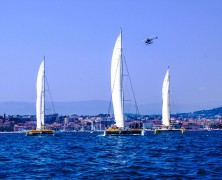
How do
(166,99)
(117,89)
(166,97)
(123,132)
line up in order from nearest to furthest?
(123,132)
(117,89)
(166,97)
(166,99)

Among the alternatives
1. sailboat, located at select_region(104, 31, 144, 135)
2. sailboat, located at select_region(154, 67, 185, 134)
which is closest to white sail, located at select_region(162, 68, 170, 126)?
sailboat, located at select_region(154, 67, 185, 134)

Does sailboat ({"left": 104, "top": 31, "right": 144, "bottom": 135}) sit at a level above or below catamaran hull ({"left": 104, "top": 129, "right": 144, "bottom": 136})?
above

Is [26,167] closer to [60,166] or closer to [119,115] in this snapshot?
[60,166]

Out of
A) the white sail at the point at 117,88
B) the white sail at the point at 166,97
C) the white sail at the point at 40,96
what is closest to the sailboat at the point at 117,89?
the white sail at the point at 117,88

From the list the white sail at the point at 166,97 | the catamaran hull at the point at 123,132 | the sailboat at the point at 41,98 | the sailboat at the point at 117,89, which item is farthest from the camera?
the white sail at the point at 166,97

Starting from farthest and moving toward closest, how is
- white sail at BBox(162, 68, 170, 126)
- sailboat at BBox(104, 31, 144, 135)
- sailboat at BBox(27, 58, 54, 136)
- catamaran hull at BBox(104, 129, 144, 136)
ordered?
white sail at BBox(162, 68, 170, 126) < sailboat at BBox(27, 58, 54, 136) < sailboat at BBox(104, 31, 144, 135) < catamaran hull at BBox(104, 129, 144, 136)

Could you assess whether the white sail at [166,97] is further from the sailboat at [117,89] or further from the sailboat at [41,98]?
the sailboat at [117,89]

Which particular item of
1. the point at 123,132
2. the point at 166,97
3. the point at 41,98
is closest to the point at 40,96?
the point at 41,98

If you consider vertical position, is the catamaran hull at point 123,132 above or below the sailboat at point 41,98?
below

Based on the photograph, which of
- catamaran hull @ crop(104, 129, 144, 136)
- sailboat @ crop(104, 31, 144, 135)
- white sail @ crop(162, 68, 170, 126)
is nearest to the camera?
catamaran hull @ crop(104, 129, 144, 136)

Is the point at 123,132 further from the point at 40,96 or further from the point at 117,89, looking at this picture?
the point at 40,96

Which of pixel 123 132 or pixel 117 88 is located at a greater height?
pixel 117 88

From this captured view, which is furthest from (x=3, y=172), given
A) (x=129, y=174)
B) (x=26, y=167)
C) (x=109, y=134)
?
(x=109, y=134)

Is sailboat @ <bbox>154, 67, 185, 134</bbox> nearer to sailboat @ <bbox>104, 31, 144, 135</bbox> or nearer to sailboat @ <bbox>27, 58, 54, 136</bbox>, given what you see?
sailboat @ <bbox>27, 58, 54, 136</bbox>
